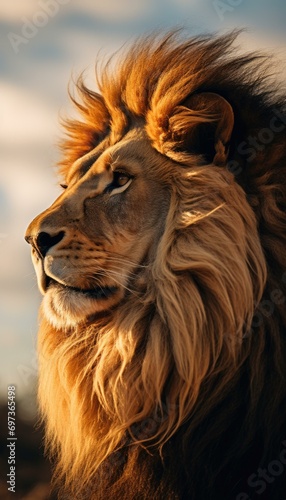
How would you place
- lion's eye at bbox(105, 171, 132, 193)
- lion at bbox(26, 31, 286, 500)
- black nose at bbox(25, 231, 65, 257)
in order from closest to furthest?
1. lion at bbox(26, 31, 286, 500)
2. black nose at bbox(25, 231, 65, 257)
3. lion's eye at bbox(105, 171, 132, 193)

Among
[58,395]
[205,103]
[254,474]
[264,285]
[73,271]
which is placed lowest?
[254,474]

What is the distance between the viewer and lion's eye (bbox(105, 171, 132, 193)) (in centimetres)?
402

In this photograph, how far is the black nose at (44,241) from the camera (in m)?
3.87

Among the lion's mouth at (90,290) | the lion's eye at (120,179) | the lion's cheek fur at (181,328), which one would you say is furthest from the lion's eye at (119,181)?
the lion's mouth at (90,290)

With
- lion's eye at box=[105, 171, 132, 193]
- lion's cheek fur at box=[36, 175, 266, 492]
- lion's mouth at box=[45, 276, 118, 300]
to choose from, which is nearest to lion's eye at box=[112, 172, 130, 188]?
lion's eye at box=[105, 171, 132, 193]

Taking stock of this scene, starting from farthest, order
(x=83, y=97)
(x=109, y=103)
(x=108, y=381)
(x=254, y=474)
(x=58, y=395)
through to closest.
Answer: (x=83, y=97) → (x=109, y=103) → (x=58, y=395) → (x=108, y=381) → (x=254, y=474)

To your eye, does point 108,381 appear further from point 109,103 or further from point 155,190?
point 109,103

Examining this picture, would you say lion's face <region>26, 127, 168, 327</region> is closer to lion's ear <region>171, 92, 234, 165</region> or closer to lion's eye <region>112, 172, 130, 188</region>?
lion's eye <region>112, 172, 130, 188</region>

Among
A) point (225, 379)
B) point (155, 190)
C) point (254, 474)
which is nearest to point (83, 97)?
point (155, 190)

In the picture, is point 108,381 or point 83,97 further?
point 83,97

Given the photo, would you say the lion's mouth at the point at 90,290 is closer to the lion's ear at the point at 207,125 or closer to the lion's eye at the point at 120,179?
the lion's eye at the point at 120,179

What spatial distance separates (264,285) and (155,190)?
2.06ft

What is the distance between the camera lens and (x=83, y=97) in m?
4.75

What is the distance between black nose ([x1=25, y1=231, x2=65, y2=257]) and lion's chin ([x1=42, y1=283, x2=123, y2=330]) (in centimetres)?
16
